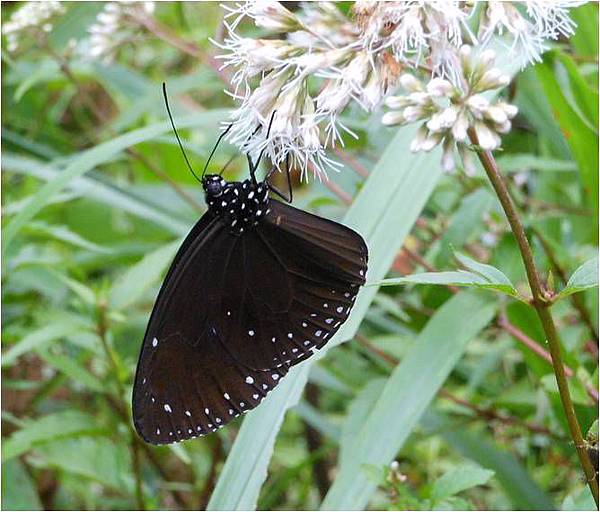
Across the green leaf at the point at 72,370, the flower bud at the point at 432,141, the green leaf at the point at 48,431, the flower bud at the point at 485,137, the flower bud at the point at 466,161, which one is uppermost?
the flower bud at the point at 485,137

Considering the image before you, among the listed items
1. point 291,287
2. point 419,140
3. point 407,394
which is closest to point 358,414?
point 407,394

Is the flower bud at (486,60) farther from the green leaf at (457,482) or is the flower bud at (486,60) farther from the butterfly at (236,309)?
the green leaf at (457,482)

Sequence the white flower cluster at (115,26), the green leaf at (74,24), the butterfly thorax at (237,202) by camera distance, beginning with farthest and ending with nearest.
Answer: the green leaf at (74,24)
the white flower cluster at (115,26)
the butterfly thorax at (237,202)

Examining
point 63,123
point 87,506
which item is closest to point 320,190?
point 87,506

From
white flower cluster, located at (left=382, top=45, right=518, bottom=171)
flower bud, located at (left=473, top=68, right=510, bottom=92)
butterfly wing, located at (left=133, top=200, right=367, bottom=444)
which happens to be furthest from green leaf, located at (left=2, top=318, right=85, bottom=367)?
flower bud, located at (left=473, top=68, right=510, bottom=92)

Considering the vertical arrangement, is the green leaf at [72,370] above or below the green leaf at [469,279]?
below

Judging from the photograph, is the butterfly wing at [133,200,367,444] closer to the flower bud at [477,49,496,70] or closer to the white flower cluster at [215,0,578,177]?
the white flower cluster at [215,0,578,177]

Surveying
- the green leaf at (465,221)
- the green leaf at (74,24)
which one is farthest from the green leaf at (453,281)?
the green leaf at (74,24)
